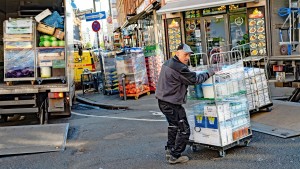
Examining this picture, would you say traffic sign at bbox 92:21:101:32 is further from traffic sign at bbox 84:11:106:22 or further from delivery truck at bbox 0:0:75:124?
delivery truck at bbox 0:0:75:124

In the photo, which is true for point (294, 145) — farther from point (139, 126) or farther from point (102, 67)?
point (102, 67)

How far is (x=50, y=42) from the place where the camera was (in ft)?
33.6

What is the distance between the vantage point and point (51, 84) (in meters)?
10.1

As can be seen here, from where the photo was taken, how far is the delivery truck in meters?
9.80

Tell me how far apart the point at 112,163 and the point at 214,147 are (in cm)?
161

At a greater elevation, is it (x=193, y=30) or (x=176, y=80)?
(x=193, y=30)

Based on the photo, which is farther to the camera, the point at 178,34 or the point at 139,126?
the point at 178,34

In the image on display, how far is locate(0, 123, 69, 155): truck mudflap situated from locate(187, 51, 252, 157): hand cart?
8.74 feet

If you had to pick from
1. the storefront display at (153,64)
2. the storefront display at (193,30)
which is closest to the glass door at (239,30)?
the storefront display at (193,30)

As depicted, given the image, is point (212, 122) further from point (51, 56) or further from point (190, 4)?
point (190, 4)

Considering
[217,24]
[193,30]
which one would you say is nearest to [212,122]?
[217,24]

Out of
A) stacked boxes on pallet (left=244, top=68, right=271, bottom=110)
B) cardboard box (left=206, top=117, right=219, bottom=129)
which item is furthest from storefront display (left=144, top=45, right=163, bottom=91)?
cardboard box (left=206, top=117, right=219, bottom=129)

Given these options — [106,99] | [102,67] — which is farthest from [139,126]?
[102,67]

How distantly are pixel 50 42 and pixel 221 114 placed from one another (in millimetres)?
5796
